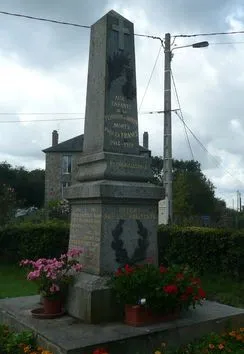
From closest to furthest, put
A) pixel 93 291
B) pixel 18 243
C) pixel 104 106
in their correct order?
pixel 93 291 < pixel 104 106 < pixel 18 243

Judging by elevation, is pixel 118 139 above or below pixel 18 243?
above

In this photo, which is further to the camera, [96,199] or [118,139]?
[118,139]

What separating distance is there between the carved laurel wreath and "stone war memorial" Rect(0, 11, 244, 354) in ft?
0.04

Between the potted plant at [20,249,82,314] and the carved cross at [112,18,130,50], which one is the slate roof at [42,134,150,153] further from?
the potted plant at [20,249,82,314]

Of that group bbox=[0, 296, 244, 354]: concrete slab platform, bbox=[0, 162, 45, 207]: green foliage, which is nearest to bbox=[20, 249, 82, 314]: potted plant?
bbox=[0, 296, 244, 354]: concrete slab platform

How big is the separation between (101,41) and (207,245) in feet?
19.0

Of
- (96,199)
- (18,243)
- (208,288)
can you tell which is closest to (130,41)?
(96,199)

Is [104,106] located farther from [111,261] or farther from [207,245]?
[207,245]

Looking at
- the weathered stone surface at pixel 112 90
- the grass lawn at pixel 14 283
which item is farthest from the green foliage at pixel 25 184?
the weathered stone surface at pixel 112 90

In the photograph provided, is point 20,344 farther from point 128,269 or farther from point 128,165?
point 128,165

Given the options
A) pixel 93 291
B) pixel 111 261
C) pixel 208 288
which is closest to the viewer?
pixel 93 291

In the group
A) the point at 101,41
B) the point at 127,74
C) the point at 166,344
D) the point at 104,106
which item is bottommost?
the point at 166,344

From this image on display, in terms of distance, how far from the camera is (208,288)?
9.99 meters

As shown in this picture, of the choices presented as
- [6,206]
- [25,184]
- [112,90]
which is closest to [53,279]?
[112,90]
